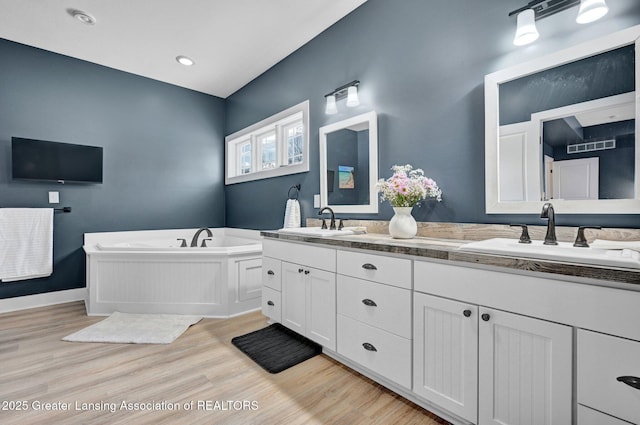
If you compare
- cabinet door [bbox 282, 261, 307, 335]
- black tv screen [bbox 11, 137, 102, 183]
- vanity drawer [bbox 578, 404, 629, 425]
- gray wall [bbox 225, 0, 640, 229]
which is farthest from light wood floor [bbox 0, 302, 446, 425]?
black tv screen [bbox 11, 137, 102, 183]

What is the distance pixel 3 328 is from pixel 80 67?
8.98ft

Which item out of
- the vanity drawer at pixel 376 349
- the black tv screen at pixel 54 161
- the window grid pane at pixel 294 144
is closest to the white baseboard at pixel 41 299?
the black tv screen at pixel 54 161

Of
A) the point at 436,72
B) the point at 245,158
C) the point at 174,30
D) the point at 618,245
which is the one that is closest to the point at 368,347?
the point at 618,245

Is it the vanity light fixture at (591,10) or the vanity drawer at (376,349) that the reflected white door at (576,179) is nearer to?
the vanity light fixture at (591,10)

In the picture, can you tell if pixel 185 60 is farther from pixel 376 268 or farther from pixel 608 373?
pixel 608 373

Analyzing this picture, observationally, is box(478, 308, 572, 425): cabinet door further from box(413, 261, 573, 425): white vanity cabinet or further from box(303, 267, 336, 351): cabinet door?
box(303, 267, 336, 351): cabinet door

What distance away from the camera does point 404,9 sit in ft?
7.17

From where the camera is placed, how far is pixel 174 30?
282 cm

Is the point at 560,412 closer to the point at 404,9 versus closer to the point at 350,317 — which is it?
the point at 350,317

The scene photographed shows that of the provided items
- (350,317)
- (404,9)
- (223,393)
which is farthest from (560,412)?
(404,9)

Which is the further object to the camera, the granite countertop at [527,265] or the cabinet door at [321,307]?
the cabinet door at [321,307]

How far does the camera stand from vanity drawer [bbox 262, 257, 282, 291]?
237 cm

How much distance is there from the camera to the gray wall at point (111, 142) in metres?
3.10

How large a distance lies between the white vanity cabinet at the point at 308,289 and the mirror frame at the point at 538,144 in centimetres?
102
